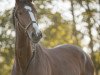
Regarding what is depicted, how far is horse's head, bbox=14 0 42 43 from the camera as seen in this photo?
22.9 feet

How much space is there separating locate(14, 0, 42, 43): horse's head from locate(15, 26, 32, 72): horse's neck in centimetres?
19

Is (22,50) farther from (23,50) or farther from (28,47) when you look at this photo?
(28,47)

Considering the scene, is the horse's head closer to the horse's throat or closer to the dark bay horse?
the dark bay horse

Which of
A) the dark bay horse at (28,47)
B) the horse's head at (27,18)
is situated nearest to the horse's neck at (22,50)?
the dark bay horse at (28,47)

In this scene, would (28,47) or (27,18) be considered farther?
(28,47)

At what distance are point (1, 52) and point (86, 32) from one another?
531 centimetres

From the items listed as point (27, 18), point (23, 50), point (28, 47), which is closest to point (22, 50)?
point (23, 50)

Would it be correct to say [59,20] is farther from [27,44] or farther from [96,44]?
[27,44]

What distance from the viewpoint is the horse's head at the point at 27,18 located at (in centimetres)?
697

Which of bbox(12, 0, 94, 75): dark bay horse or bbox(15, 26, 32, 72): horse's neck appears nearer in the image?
bbox(12, 0, 94, 75): dark bay horse

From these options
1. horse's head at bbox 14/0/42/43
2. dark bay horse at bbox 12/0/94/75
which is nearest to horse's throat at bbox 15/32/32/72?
dark bay horse at bbox 12/0/94/75

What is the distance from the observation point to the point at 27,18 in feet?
23.8

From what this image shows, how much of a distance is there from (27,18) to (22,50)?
64 centimetres

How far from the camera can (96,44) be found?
21.6 metres
